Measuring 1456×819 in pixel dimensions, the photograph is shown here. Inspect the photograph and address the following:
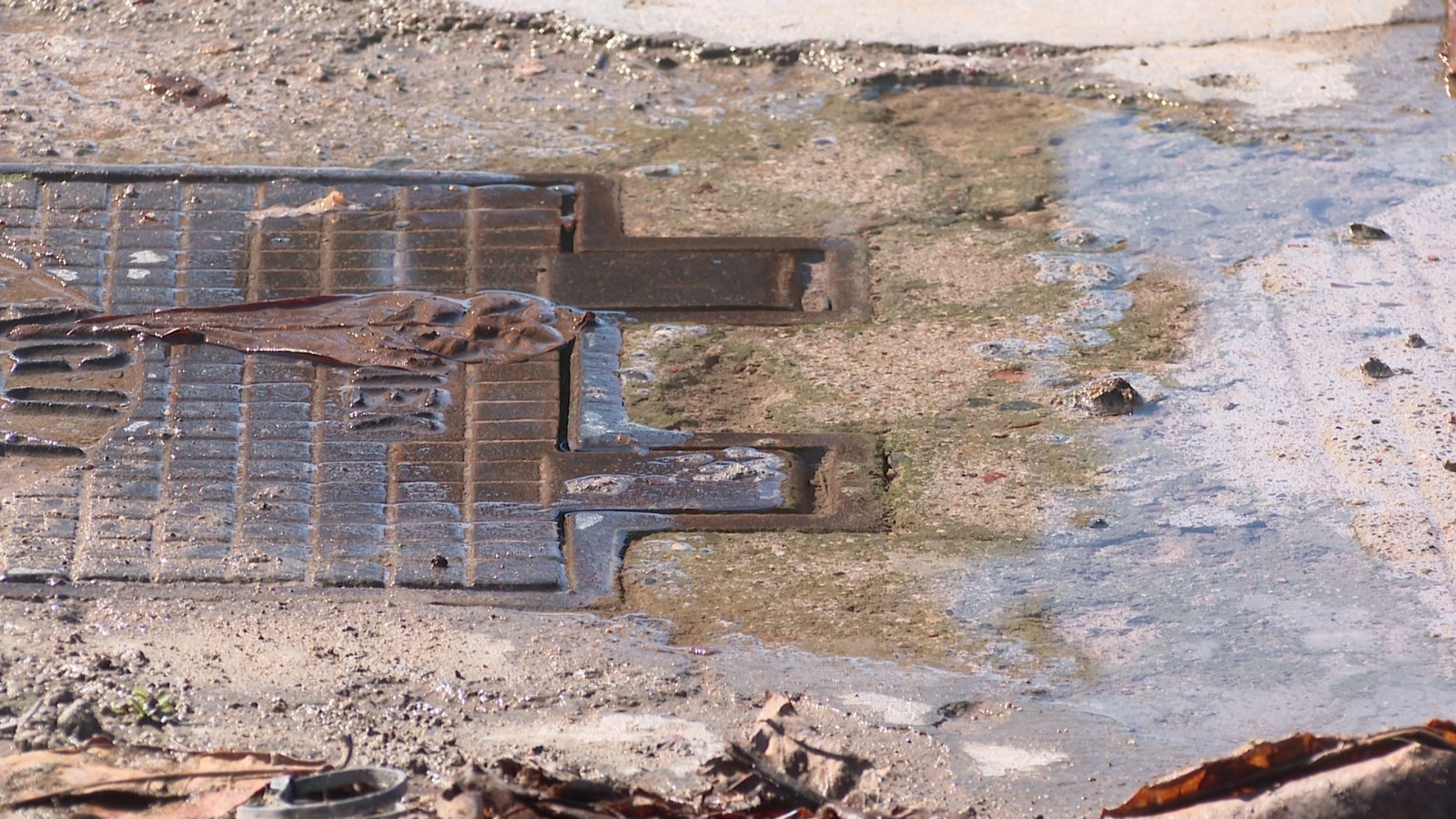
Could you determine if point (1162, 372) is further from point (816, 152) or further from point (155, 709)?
point (155, 709)

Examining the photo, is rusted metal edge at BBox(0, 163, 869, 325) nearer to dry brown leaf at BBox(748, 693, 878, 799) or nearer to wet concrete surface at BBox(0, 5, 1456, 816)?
wet concrete surface at BBox(0, 5, 1456, 816)

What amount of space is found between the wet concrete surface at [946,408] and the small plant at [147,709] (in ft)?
0.18

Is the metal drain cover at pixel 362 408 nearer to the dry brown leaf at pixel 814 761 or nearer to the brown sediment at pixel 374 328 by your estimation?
the brown sediment at pixel 374 328

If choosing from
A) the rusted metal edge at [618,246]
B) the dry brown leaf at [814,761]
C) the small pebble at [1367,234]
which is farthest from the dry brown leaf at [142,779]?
the small pebble at [1367,234]

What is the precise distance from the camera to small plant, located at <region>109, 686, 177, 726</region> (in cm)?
231

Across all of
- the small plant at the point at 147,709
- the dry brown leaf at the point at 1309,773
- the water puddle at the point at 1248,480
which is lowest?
the dry brown leaf at the point at 1309,773

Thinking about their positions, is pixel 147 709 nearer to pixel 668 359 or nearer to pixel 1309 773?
pixel 668 359

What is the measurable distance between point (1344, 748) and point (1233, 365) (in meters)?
1.40

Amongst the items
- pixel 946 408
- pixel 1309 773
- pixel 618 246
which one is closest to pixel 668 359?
pixel 618 246

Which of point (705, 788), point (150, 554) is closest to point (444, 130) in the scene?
point (150, 554)

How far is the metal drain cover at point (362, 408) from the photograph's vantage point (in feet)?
9.54

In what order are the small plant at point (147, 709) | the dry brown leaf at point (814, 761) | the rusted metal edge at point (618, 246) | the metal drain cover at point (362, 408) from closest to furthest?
the dry brown leaf at point (814, 761)
the small plant at point (147, 709)
the metal drain cover at point (362, 408)
the rusted metal edge at point (618, 246)

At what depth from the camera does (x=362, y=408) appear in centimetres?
325

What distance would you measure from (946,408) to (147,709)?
5.17ft
